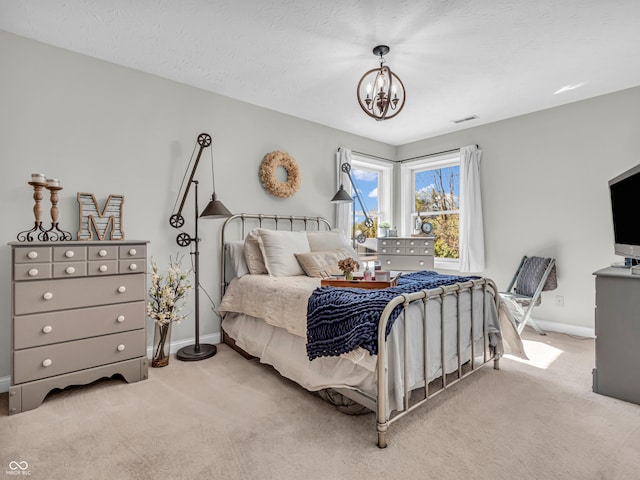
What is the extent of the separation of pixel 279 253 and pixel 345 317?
4.50 feet

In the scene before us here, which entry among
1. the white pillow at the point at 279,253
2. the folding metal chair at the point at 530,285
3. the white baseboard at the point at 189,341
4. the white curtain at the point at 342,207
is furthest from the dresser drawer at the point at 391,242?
the white baseboard at the point at 189,341

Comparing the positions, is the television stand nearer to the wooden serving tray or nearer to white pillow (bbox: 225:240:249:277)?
the wooden serving tray

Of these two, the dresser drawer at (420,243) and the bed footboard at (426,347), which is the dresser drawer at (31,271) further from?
the dresser drawer at (420,243)

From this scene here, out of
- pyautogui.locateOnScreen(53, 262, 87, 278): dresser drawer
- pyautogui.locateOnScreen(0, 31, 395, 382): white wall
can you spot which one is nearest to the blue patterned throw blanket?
pyautogui.locateOnScreen(53, 262, 87, 278): dresser drawer

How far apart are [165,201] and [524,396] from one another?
124 inches

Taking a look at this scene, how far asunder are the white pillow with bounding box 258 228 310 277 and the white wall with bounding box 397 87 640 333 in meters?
2.59

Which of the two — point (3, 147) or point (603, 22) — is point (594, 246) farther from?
point (3, 147)

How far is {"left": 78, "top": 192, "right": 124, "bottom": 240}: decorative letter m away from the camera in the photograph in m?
2.61

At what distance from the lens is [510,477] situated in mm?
1487

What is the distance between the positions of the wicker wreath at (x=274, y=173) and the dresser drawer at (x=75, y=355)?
1886 millimetres

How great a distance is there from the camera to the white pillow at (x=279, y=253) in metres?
3.03

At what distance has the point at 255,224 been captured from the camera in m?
3.66

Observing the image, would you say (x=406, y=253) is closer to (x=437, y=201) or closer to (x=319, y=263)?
(x=437, y=201)

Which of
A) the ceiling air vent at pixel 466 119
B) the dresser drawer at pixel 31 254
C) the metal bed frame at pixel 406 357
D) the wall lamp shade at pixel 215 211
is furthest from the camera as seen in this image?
the ceiling air vent at pixel 466 119
